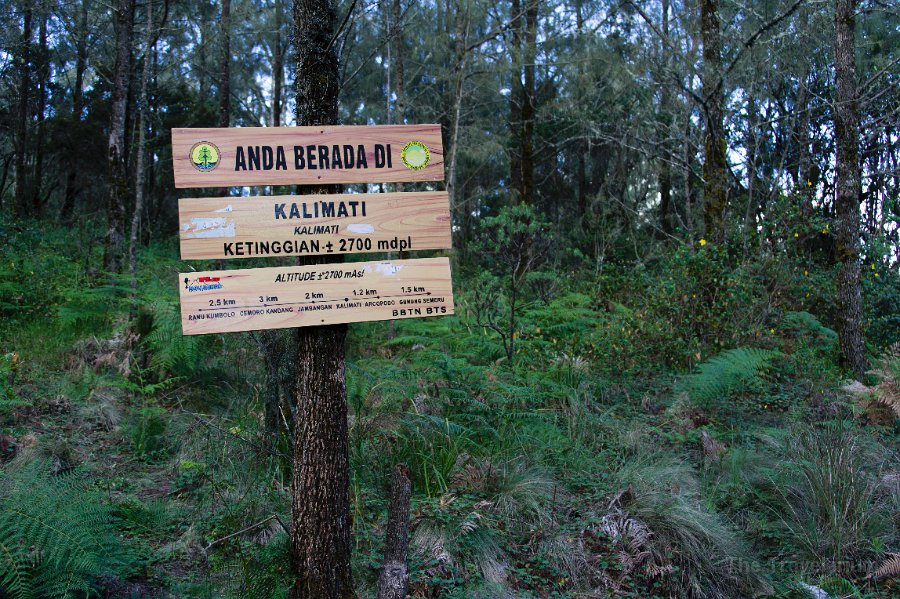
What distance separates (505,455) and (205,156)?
121 inches

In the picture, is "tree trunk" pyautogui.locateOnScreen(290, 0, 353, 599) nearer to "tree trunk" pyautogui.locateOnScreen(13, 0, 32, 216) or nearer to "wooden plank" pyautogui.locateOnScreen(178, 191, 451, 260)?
"wooden plank" pyautogui.locateOnScreen(178, 191, 451, 260)

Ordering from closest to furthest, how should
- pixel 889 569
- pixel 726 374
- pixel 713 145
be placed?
pixel 889 569
pixel 726 374
pixel 713 145

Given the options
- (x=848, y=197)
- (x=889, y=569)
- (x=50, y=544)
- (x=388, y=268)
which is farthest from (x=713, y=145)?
(x=50, y=544)

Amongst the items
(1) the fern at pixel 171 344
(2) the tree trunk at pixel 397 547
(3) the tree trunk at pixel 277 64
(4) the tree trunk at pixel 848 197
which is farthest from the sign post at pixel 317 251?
(3) the tree trunk at pixel 277 64

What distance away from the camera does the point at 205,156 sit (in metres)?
3.10

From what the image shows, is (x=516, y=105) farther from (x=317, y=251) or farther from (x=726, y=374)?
(x=317, y=251)

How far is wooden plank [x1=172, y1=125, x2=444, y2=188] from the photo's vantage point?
10.1 ft

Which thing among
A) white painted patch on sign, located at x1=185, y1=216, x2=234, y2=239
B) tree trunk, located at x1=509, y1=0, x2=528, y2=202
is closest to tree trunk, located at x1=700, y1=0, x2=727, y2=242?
tree trunk, located at x1=509, y1=0, x2=528, y2=202

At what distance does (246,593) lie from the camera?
322 centimetres

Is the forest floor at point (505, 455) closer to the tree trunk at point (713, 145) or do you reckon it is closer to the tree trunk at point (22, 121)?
the tree trunk at point (713, 145)

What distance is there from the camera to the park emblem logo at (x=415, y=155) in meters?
3.31

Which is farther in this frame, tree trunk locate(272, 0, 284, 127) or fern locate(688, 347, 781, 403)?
tree trunk locate(272, 0, 284, 127)

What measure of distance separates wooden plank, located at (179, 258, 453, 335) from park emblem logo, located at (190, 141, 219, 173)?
0.49 m

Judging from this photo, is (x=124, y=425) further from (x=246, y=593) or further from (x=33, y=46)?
(x=33, y=46)
